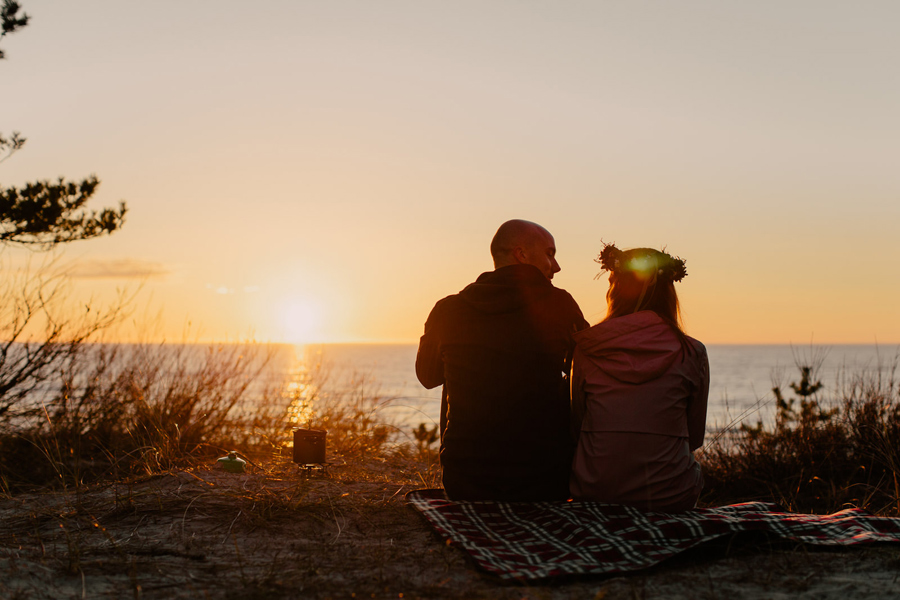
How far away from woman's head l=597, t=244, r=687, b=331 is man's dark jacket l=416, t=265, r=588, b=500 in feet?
0.83

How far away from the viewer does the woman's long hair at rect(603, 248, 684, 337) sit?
3361 mm

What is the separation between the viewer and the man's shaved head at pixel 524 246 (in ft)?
11.7

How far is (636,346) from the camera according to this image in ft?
10.4

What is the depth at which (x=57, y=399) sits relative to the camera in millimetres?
6508

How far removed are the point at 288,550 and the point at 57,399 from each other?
4.68 m

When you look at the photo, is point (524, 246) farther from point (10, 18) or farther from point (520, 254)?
point (10, 18)

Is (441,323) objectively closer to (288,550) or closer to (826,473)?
(288,550)

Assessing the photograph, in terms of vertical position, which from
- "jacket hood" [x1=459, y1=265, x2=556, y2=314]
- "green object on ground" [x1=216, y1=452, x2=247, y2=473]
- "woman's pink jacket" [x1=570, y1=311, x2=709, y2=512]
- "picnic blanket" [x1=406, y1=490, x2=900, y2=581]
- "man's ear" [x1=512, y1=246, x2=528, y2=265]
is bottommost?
"green object on ground" [x1=216, y1=452, x2=247, y2=473]

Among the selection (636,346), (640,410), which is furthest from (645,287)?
(640,410)

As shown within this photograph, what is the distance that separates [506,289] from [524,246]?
1.25ft

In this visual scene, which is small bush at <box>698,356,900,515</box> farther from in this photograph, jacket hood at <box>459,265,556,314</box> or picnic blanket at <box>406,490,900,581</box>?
jacket hood at <box>459,265,556,314</box>

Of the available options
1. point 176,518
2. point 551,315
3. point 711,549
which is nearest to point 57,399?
point 176,518

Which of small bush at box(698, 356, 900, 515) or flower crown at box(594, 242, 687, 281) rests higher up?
flower crown at box(594, 242, 687, 281)

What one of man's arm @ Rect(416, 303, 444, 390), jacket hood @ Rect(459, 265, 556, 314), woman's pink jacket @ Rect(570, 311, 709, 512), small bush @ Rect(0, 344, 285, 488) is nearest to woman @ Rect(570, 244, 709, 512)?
woman's pink jacket @ Rect(570, 311, 709, 512)
